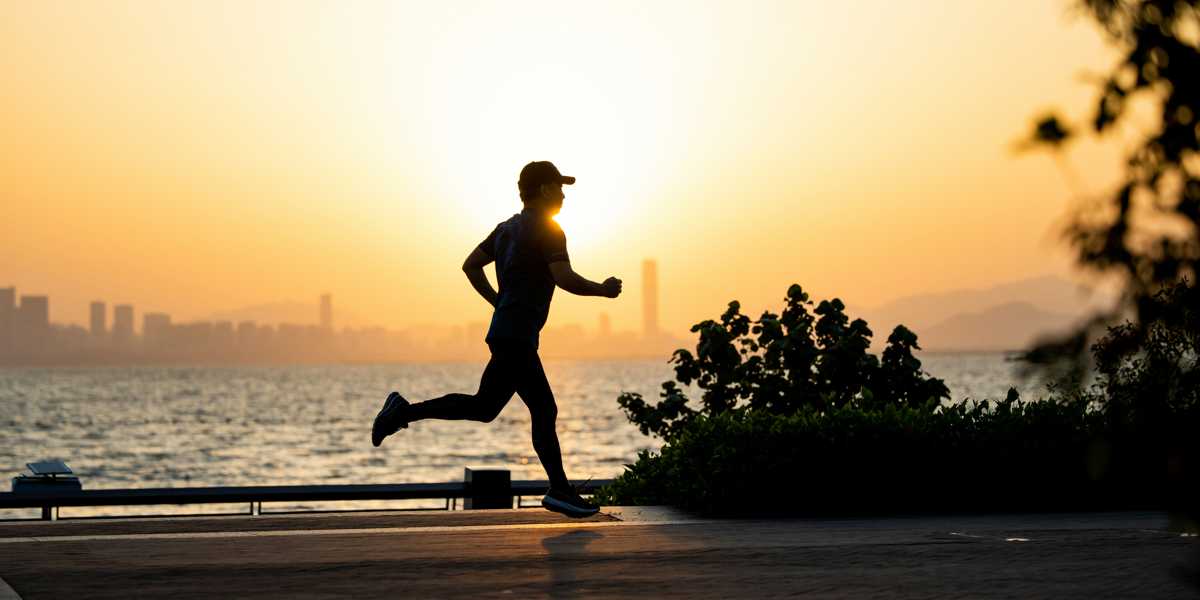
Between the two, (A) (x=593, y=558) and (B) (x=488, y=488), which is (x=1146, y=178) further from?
(B) (x=488, y=488)

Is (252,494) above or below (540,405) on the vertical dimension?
below

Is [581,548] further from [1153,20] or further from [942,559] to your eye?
[1153,20]

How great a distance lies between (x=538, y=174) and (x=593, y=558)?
10.2 ft

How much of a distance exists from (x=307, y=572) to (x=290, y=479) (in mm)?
48767

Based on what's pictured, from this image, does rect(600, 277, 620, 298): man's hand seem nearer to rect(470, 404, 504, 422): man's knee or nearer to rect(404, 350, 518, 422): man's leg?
rect(404, 350, 518, 422): man's leg

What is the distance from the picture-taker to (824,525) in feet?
29.3

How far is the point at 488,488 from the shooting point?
503 inches

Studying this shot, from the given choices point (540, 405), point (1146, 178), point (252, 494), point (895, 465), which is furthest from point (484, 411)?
point (1146, 178)

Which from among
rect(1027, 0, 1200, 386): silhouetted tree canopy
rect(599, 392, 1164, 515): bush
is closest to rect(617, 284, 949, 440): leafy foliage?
rect(599, 392, 1164, 515): bush

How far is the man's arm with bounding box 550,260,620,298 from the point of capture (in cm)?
920

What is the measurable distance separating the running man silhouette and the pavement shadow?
1.07m

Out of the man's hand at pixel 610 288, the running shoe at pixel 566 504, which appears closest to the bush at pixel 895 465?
the running shoe at pixel 566 504

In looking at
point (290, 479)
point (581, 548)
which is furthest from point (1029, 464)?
point (290, 479)

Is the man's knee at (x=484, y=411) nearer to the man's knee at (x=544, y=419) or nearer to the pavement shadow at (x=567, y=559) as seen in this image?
the man's knee at (x=544, y=419)
